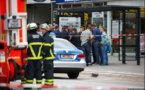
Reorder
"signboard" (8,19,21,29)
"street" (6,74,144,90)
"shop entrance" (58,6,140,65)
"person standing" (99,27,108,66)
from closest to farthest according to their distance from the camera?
"signboard" (8,19,21,29) → "street" (6,74,144,90) → "shop entrance" (58,6,140,65) → "person standing" (99,27,108,66)

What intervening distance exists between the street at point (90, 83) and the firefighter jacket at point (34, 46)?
1.24 meters

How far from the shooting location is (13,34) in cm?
1166

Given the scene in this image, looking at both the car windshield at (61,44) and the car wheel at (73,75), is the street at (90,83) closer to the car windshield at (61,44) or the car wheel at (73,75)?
the car wheel at (73,75)

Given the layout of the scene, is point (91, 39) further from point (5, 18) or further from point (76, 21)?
point (5, 18)

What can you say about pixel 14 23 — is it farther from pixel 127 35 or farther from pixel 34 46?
pixel 127 35

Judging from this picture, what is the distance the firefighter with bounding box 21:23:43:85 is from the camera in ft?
39.4

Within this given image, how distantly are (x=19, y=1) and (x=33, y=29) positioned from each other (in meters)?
0.80

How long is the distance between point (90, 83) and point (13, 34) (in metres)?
4.74

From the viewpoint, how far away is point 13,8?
11.8 meters

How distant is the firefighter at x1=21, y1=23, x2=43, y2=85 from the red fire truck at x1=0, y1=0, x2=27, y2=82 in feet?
0.52

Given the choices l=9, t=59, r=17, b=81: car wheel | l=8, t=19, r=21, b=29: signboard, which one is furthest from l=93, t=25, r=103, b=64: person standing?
l=9, t=59, r=17, b=81: car wheel

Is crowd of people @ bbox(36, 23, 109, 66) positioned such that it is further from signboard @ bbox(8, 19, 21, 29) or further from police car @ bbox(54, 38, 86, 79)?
signboard @ bbox(8, 19, 21, 29)

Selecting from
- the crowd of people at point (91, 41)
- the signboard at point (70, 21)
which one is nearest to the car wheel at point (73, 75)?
the crowd of people at point (91, 41)

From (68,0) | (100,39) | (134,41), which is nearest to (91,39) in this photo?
(100,39)
